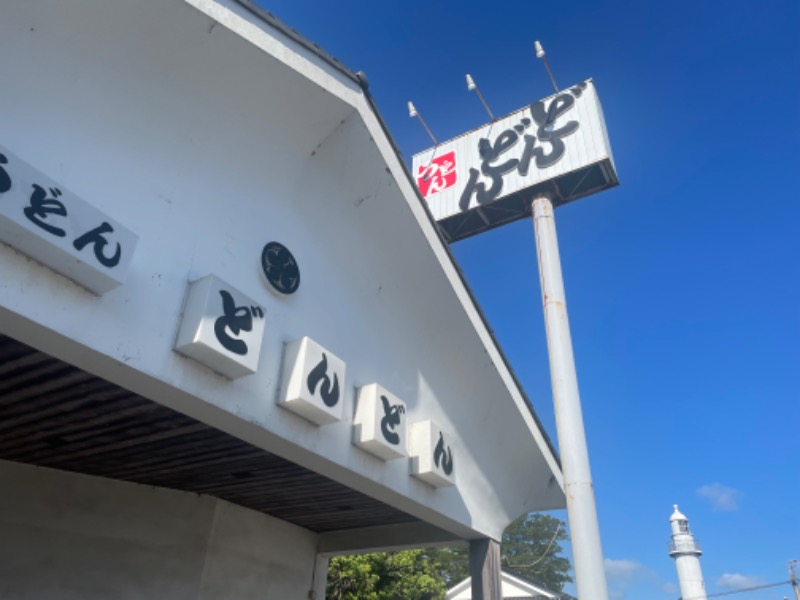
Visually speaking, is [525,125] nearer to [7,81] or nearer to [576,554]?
[576,554]

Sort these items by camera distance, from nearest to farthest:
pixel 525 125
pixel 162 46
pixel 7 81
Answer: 1. pixel 7 81
2. pixel 162 46
3. pixel 525 125

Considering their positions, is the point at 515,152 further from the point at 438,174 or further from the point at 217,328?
the point at 217,328

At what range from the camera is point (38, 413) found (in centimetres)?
503

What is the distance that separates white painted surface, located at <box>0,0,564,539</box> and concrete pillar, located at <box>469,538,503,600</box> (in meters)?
0.20

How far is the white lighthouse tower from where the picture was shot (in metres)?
30.0

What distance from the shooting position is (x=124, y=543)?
6781 mm

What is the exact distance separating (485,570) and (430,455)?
2146 millimetres

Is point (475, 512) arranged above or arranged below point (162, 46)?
below

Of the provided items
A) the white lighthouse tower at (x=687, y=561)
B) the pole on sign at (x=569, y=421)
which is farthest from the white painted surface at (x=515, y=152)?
the white lighthouse tower at (x=687, y=561)

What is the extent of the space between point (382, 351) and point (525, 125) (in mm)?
9192

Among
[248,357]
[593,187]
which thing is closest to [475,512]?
[248,357]

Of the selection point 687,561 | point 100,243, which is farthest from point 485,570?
point 687,561

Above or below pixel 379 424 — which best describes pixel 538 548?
above

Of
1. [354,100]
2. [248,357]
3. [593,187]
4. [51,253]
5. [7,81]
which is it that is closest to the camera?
[51,253]
